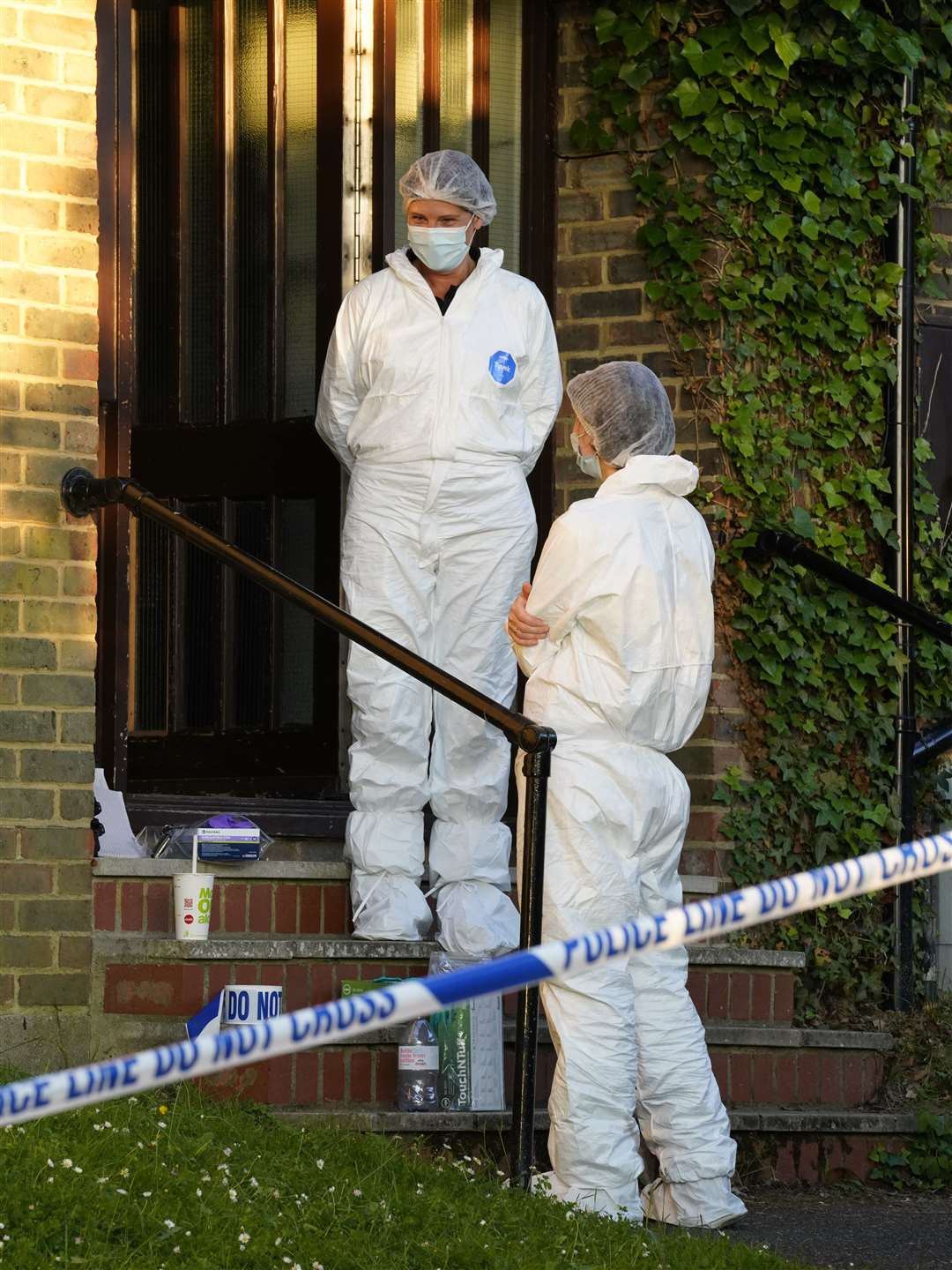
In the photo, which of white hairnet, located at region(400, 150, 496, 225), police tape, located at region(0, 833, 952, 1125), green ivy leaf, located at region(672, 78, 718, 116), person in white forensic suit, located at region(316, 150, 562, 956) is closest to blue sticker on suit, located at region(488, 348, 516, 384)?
person in white forensic suit, located at region(316, 150, 562, 956)

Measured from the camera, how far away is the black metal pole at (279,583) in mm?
4836

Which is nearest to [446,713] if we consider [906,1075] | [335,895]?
[335,895]

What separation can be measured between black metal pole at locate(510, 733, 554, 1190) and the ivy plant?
2.10 metres

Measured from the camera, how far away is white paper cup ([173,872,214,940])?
204 inches

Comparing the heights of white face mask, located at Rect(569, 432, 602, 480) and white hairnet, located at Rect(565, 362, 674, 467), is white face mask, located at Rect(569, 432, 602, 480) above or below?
below

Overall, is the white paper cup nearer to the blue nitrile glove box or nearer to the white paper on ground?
the blue nitrile glove box

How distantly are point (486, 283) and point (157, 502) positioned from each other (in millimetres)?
1388

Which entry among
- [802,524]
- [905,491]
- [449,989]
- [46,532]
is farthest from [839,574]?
[449,989]

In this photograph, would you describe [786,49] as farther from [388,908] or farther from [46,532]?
[388,908]

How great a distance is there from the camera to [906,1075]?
6.21 metres

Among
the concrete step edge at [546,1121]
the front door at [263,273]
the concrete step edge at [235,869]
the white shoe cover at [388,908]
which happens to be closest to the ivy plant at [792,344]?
the front door at [263,273]

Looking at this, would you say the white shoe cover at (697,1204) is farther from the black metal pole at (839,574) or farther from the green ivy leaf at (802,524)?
the green ivy leaf at (802,524)

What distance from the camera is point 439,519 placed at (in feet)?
19.1

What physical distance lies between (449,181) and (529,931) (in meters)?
2.36
